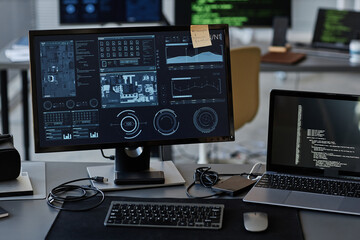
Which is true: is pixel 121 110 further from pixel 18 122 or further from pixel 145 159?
pixel 18 122

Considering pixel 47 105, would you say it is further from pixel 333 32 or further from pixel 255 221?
pixel 333 32

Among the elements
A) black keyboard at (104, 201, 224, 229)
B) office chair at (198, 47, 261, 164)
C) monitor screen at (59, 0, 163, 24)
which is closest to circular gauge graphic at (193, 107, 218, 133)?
black keyboard at (104, 201, 224, 229)

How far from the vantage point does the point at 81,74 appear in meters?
1.88

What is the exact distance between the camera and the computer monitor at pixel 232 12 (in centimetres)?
410

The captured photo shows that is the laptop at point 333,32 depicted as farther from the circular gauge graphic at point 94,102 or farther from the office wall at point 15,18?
the office wall at point 15,18

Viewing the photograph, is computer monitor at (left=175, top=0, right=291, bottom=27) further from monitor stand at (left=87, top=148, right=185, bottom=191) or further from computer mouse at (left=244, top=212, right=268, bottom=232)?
computer mouse at (left=244, top=212, right=268, bottom=232)

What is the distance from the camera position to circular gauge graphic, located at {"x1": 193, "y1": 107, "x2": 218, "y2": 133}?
196 cm

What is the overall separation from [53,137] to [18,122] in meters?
3.16

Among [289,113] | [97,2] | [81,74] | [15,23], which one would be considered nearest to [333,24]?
[97,2]

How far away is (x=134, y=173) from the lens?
1962mm

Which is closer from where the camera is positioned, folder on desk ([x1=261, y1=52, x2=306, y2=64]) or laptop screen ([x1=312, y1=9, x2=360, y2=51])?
folder on desk ([x1=261, y1=52, x2=306, y2=64])

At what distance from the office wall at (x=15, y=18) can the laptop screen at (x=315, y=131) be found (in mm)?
4083

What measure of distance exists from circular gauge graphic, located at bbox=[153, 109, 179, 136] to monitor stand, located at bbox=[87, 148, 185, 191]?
90mm

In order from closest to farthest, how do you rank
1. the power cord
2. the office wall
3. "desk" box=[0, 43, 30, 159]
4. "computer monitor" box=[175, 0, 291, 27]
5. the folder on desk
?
the power cord, "desk" box=[0, 43, 30, 159], the folder on desk, "computer monitor" box=[175, 0, 291, 27], the office wall
